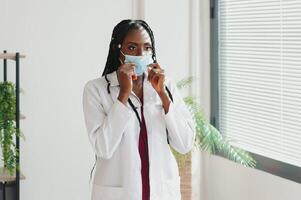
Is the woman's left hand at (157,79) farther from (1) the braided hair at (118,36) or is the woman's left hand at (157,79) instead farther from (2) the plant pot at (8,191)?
(2) the plant pot at (8,191)

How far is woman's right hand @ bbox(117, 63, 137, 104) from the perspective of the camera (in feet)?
6.81

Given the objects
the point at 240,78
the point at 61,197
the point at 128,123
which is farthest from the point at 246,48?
the point at 128,123

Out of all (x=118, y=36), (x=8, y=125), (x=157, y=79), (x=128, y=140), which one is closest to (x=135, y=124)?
(x=128, y=140)

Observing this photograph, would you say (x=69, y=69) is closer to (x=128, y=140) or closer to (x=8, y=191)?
(x=8, y=191)

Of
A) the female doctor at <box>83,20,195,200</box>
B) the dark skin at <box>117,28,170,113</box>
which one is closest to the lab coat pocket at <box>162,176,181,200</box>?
the female doctor at <box>83,20,195,200</box>

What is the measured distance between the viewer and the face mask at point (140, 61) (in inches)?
84.6

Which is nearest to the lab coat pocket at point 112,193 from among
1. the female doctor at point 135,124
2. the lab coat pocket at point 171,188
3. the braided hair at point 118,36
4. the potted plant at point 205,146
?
the female doctor at point 135,124

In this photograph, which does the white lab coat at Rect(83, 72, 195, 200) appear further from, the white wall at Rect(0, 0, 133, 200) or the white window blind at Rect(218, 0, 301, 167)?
the white wall at Rect(0, 0, 133, 200)

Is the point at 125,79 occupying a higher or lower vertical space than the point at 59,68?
lower

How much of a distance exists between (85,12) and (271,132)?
1.40 meters

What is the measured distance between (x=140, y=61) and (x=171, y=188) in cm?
48

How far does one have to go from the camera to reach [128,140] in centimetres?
208

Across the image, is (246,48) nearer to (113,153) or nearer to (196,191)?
(196,191)

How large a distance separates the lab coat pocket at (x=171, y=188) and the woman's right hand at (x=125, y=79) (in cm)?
34
